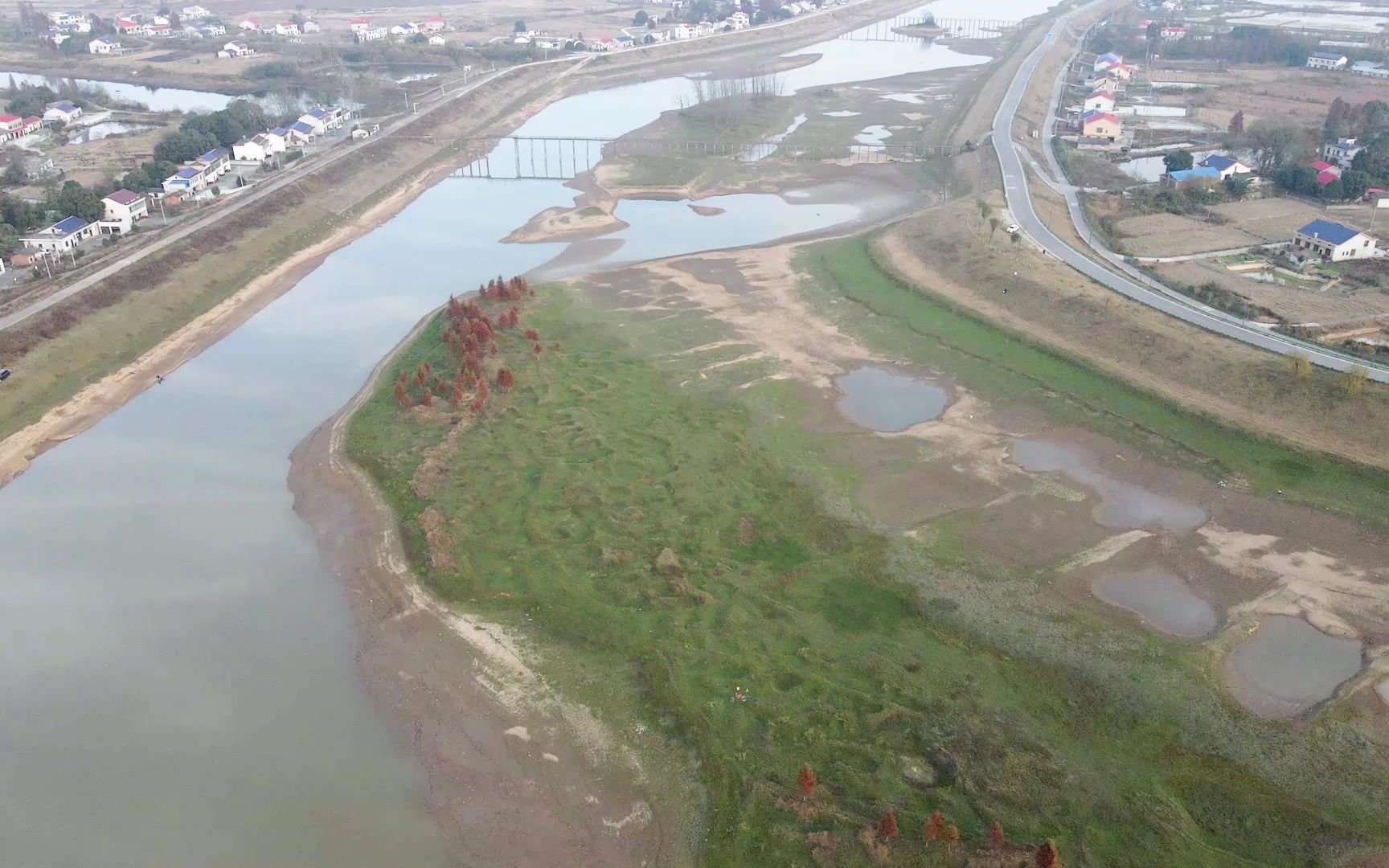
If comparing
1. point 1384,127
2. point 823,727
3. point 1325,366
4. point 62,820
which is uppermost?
point 1384,127

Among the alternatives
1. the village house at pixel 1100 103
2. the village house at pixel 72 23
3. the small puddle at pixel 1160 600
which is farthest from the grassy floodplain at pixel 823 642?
the village house at pixel 72 23

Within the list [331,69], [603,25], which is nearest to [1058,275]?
[331,69]

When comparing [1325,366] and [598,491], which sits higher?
[1325,366]

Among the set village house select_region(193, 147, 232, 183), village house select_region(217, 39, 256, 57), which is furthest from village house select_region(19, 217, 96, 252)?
village house select_region(217, 39, 256, 57)

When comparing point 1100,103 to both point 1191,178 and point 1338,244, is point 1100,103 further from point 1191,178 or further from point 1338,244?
point 1338,244

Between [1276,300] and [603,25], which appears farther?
[603,25]

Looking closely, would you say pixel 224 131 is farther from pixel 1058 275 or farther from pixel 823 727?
pixel 823 727

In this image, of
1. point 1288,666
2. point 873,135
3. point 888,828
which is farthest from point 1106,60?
point 888,828

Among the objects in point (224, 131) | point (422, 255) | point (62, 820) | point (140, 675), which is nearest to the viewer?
point (62, 820)
